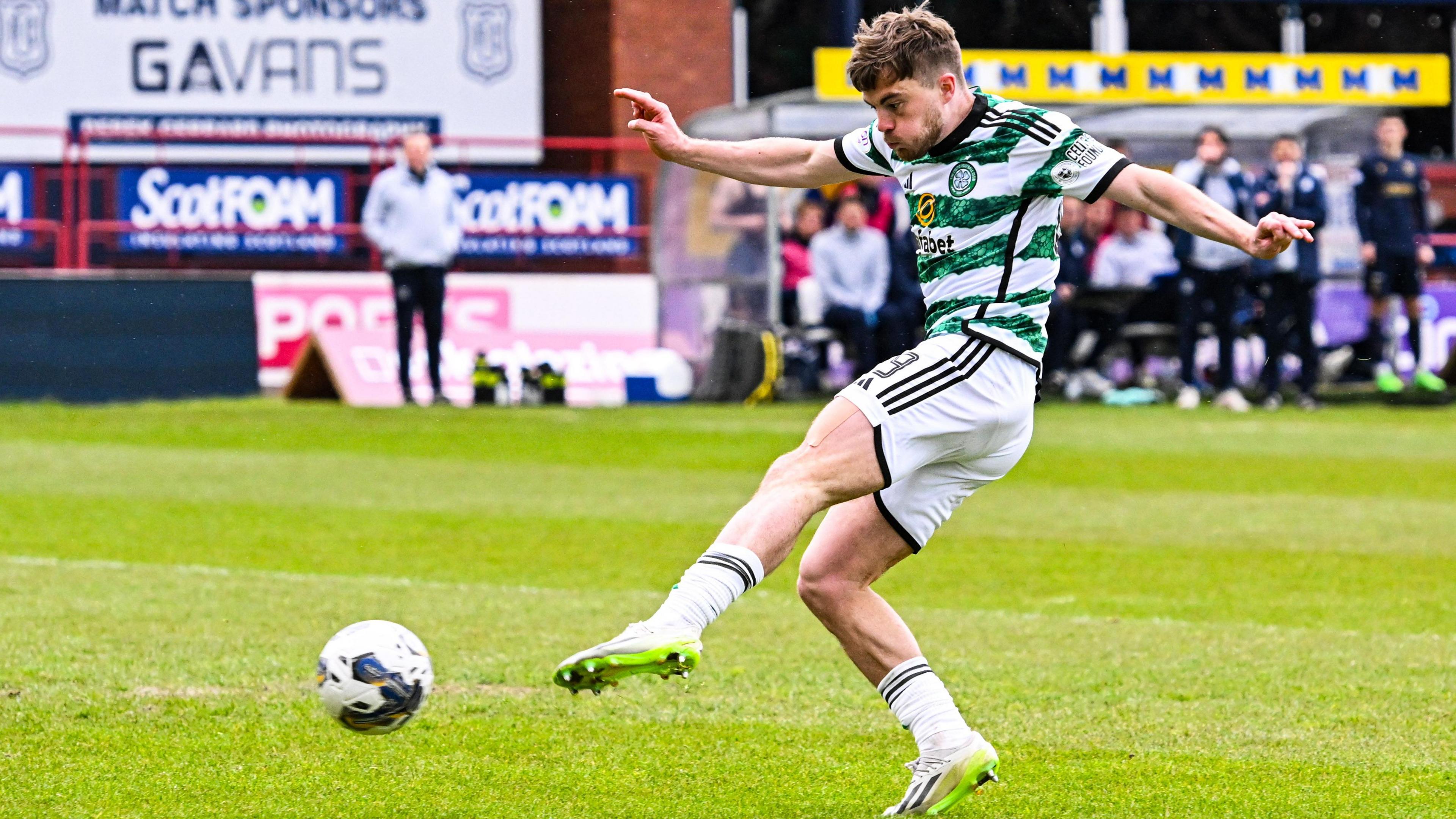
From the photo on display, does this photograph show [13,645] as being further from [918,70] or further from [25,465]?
[25,465]

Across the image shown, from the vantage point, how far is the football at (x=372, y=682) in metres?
5.23

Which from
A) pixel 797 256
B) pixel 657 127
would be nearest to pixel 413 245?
pixel 797 256

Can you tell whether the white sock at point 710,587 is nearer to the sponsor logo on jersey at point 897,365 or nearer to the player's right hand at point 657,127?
the sponsor logo on jersey at point 897,365

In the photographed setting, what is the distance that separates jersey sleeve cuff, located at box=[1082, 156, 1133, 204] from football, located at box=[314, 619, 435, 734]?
2.05 m

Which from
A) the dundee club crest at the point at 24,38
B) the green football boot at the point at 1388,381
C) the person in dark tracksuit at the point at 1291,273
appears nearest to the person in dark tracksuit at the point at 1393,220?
the person in dark tracksuit at the point at 1291,273

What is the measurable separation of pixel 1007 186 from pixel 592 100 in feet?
84.3

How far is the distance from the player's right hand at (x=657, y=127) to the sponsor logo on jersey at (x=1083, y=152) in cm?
102

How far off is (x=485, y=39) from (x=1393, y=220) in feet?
47.4

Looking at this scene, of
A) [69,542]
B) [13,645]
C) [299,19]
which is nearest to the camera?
[13,645]

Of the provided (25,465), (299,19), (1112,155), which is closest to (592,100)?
(299,19)

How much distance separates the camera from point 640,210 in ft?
86.4

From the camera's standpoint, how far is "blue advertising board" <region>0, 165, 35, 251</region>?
2439 centimetres

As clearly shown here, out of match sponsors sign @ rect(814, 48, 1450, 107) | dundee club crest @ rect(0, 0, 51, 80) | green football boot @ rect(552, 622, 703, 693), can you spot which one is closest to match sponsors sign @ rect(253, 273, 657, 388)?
match sponsors sign @ rect(814, 48, 1450, 107)

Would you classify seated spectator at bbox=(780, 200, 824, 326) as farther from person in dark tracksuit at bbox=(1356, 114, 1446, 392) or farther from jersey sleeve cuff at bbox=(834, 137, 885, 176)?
jersey sleeve cuff at bbox=(834, 137, 885, 176)
